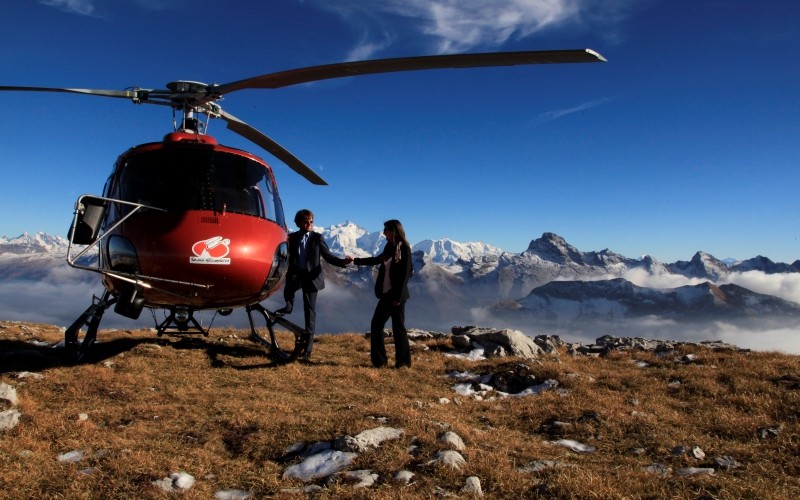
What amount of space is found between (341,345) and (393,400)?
6.84m

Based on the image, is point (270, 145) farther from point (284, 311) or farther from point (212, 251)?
point (212, 251)

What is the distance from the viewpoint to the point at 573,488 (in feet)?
14.7

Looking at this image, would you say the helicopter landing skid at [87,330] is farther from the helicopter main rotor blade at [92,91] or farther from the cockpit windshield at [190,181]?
the helicopter main rotor blade at [92,91]

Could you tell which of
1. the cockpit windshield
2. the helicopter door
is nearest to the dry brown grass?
the helicopter door

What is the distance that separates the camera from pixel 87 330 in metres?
10.6

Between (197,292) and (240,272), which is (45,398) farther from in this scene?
(240,272)

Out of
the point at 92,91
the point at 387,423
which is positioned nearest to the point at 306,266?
the point at 92,91

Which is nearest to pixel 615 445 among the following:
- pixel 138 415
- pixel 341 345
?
pixel 138 415

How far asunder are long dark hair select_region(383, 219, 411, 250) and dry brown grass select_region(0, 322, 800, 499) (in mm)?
2738

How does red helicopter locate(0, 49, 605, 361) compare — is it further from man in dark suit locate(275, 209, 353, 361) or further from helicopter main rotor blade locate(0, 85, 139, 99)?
man in dark suit locate(275, 209, 353, 361)

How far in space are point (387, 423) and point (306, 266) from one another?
5.88 m

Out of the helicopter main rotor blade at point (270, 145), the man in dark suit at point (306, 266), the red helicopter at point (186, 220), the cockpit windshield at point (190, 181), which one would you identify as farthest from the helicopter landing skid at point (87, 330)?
the helicopter main rotor blade at point (270, 145)

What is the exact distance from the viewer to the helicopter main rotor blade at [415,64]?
588 cm

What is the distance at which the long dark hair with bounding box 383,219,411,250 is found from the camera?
11.2m
